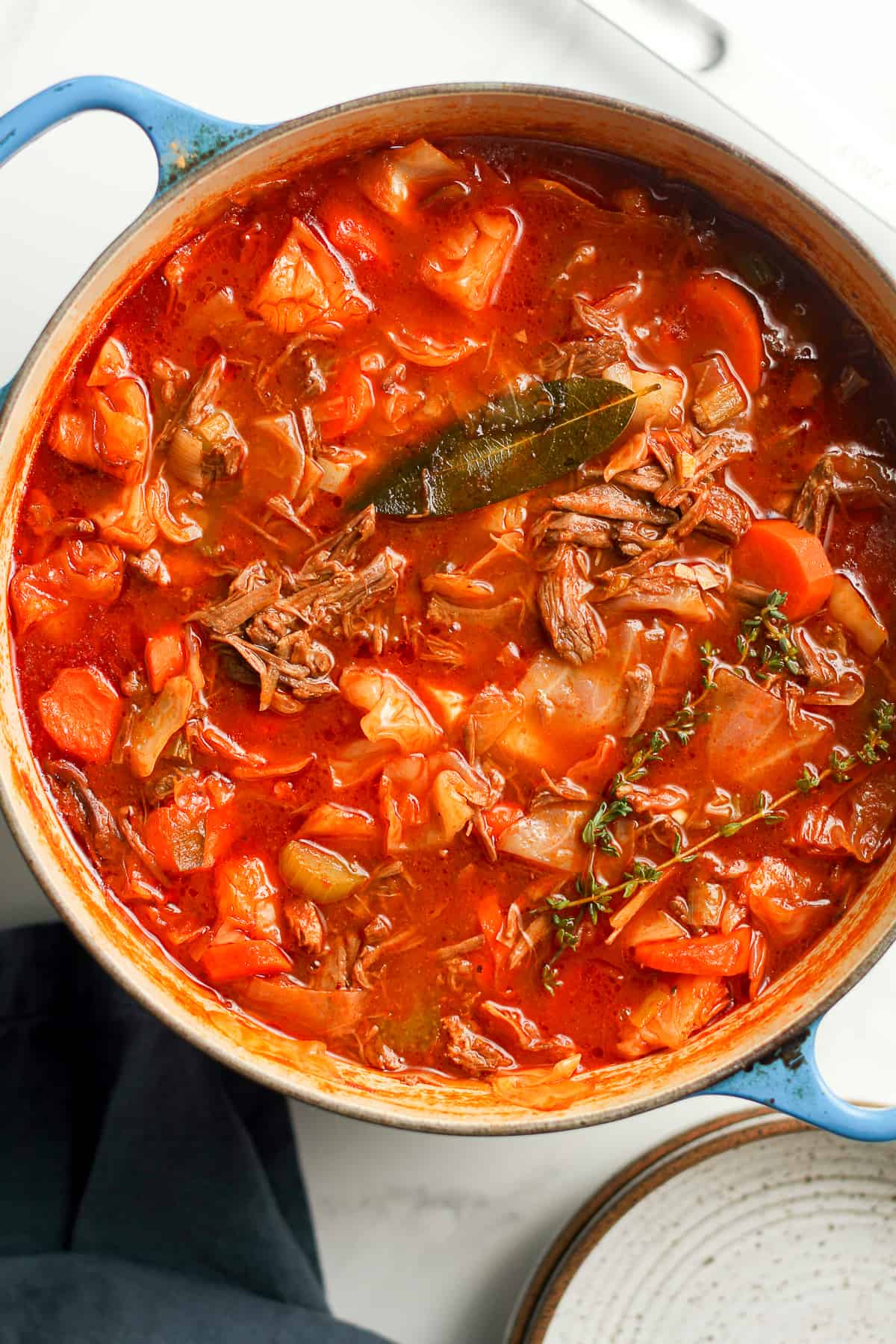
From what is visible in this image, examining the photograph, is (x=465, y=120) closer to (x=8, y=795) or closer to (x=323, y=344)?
(x=323, y=344)

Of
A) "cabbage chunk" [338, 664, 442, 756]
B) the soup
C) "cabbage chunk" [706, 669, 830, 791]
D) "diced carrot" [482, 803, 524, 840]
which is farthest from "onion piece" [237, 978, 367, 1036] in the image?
"cabbage chunk" [706, 669, 830, 791]

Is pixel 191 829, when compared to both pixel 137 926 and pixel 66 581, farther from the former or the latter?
pixel 66 581

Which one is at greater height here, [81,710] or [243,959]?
[81,710]

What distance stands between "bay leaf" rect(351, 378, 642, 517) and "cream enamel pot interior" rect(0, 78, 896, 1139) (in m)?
0.52

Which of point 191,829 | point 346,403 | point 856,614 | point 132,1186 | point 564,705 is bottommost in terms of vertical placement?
point 132,1186

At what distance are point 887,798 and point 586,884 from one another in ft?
2.28

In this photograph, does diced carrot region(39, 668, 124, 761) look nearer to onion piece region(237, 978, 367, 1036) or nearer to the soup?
the soup

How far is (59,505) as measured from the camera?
2.55m

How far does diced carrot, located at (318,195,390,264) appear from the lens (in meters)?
2.55

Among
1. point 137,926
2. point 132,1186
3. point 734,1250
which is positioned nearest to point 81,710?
point 137,926

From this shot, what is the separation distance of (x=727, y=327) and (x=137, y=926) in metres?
1.80

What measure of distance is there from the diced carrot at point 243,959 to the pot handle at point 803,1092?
921 millimetres

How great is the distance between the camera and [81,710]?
2.54 metres

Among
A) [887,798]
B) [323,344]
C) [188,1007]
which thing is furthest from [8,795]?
[887,798]
